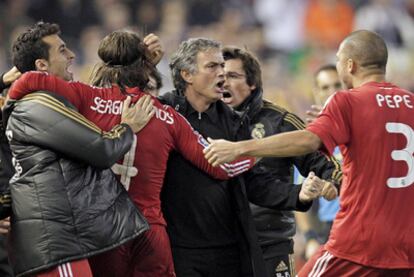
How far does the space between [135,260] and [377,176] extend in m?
1.48

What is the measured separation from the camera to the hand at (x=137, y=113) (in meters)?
5.96

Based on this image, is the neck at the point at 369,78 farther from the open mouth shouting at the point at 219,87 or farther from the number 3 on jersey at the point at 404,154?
the open mouth shouting at the point at 219,87

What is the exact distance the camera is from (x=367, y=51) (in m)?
6.07

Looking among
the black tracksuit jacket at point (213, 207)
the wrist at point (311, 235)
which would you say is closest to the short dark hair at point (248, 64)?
the black tracksuit jacket at point (213, 207)

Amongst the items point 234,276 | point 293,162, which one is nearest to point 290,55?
point 293,162

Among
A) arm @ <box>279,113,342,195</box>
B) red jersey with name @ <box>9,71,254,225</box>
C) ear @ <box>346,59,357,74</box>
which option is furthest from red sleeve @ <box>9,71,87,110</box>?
arm @ <box>279,113,342,195</box>

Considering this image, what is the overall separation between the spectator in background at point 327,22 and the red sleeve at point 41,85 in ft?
31.5

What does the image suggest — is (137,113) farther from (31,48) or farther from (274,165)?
(274,165)

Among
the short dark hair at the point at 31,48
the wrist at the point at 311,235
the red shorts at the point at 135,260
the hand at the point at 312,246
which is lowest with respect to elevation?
the hand at the point at 312,246

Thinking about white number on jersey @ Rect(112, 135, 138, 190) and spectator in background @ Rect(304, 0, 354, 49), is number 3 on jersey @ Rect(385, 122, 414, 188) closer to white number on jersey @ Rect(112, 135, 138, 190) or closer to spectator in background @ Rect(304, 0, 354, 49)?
white number on jersey @ Rect(112, 135, 138, 190)

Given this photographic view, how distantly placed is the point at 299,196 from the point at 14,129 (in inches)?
72.3

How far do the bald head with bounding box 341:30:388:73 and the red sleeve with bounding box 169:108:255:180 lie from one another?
0.94 m

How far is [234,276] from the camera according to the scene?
6.58m

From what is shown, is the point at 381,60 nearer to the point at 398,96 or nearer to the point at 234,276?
the point at 398,96
